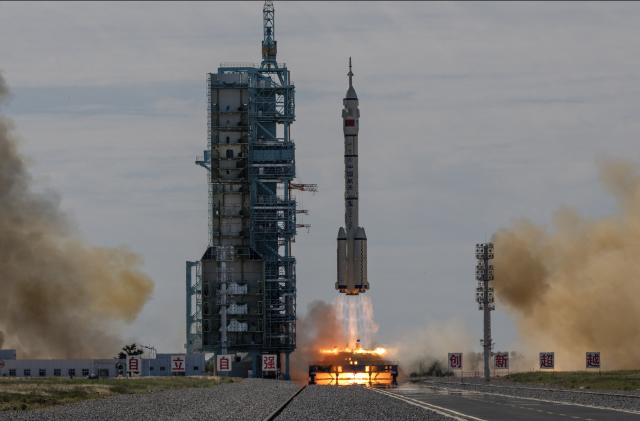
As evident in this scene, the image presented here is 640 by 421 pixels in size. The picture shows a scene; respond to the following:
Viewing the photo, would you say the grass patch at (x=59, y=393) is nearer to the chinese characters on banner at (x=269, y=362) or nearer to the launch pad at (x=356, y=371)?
the launch pad at (x=356, y=371)

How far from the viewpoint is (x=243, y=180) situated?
154 meters

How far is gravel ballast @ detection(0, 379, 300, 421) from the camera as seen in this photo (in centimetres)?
6178


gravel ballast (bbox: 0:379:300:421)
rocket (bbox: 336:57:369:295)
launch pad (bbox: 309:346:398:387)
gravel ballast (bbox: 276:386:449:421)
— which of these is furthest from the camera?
rocket (bbox: 336:57:369:295)

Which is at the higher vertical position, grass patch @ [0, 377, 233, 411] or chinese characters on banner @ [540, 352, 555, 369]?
chinese characters on banner @ [540, 352, 555, 369]

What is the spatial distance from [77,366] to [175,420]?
294 ft

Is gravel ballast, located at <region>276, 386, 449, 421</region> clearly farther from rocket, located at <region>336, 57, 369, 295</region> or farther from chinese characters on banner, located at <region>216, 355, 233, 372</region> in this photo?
chinese characters on banner, located at <region>216, 355, 233, 372</region>

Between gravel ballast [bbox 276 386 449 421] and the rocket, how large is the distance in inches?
1810

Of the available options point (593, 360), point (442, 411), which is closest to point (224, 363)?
point (593, 360)

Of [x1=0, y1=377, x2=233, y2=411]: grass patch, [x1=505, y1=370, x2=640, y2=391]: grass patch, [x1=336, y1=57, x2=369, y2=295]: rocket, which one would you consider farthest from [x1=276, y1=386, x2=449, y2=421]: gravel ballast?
[x1=336, y1=57, x2=369, y2=295]: rocket

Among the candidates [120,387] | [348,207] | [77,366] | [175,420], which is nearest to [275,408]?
[175,420]

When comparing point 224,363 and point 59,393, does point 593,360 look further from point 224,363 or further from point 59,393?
point 59,393

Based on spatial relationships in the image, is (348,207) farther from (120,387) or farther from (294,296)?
(120,387)

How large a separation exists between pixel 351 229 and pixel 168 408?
62.2 m

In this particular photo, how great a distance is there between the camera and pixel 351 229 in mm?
131625
